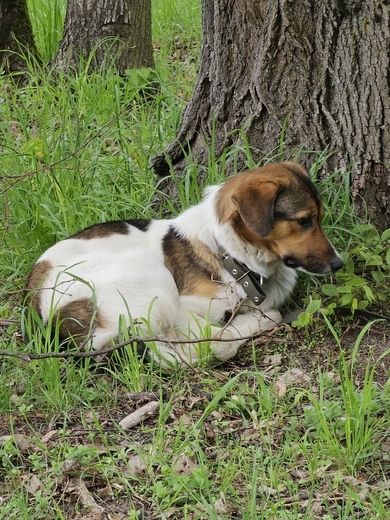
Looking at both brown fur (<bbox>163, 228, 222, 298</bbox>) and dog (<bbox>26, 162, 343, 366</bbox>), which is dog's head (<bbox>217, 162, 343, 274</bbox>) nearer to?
dog (<bbox>26, 162, 343, 366</bbox>)

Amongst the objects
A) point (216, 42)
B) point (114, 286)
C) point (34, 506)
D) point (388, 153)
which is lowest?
point (34, 506)

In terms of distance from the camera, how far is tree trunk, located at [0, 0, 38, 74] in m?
7.47

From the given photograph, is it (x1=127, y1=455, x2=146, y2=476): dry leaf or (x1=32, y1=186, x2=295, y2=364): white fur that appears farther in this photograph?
(x1=32, y1=186, x2=295, y2=364): white fur

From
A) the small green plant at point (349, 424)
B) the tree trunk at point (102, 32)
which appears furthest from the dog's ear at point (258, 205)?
the tree trunk at point (102, 32)

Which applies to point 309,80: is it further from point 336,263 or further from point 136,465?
point 136,465

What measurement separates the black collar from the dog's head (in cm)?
23

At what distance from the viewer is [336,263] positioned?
4.09m

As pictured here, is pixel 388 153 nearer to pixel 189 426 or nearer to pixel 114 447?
pixel 189 426

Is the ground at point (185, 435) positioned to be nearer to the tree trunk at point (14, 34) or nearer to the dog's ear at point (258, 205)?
the dog's ear at point (258, 205)

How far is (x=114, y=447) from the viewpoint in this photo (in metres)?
→ 3.21

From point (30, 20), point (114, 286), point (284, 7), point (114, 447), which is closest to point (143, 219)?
point (114, 286)

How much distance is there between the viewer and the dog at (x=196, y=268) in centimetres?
401


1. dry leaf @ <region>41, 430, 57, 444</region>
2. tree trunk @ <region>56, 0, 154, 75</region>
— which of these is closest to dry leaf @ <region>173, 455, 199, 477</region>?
dry leaf @ <region>41, 430, 57, 444</region>

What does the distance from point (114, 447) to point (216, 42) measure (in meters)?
2.95
